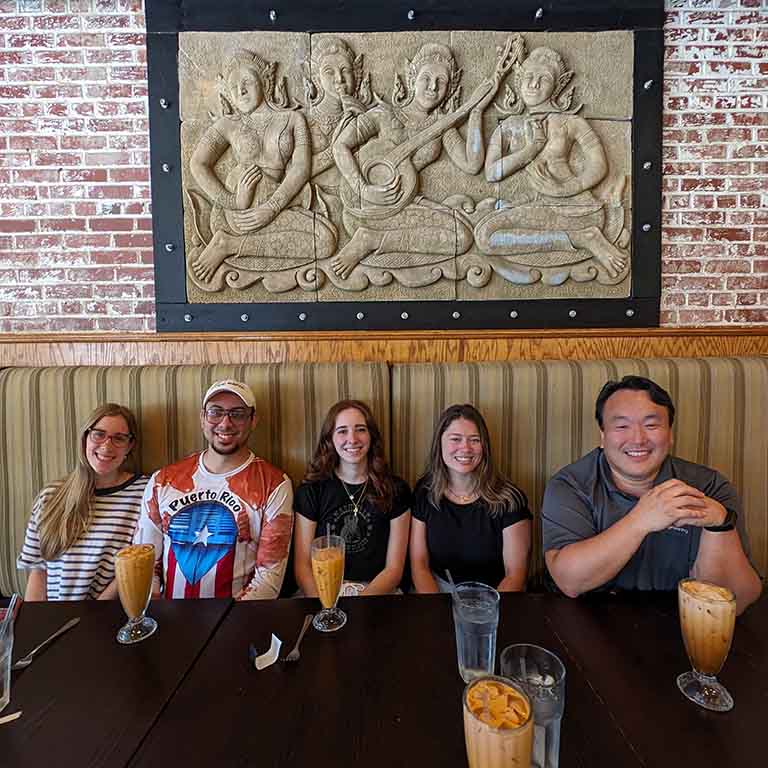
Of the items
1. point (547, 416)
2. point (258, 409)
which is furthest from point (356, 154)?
point (547, 416)

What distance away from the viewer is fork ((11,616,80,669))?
1.06 metres

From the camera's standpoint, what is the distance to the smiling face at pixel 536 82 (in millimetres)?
2342

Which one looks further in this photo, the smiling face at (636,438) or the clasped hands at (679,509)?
the smiling face at (636,438)

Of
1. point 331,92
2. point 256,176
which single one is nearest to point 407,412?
point 256,176

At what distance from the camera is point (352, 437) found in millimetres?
1956

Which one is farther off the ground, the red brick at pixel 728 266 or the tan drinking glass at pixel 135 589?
the red brick at pixel 728 266

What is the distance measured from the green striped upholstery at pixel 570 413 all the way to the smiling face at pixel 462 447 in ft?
1.00

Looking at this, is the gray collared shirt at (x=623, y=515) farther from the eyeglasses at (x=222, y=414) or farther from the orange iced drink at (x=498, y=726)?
the eyeglasses at (x=222, y=414)

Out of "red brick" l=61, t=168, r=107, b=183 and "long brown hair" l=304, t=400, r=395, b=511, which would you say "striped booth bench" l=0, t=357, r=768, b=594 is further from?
"red brick" l=61, t=168, r=107, b=183

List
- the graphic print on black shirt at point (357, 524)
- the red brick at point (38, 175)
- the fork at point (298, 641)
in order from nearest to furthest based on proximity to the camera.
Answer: the fork at point (298, 641)
the graphic print on black shirt at point (357, 524)
the red brick at point (38, 175)

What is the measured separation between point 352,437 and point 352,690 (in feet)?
3.45

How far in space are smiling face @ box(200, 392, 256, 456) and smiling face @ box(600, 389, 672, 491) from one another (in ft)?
4.19

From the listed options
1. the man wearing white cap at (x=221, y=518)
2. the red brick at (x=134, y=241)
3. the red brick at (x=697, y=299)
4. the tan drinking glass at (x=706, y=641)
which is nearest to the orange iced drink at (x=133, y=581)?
the man wearing white cap at (x=221, y=518)

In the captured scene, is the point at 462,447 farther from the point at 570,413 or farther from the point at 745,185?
the point at 745,185
